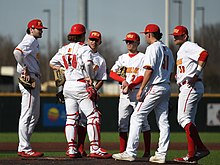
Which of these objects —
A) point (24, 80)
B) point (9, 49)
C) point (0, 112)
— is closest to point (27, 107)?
point (24, 80)

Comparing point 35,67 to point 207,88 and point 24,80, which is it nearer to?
point 24,80

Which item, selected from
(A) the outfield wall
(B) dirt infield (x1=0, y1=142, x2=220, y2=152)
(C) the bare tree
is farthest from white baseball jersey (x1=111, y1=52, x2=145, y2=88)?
(C) the bare tree

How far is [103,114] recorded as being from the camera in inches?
893

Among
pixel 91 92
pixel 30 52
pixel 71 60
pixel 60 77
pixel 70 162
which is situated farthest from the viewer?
pixel 60 77

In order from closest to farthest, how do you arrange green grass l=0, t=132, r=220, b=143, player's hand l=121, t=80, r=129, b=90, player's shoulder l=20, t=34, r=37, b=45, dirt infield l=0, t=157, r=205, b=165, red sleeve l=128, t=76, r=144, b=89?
dirt infield l=0, t=157, r=205, b=165 → player's shoulder l=20, t=34, r=37, b=45 → red sleeve l=128, t=76, r=144, b=89 → player's hand l=121, t=80, r=129, b=90 → green grass l=0, t=132, r=220, b=143

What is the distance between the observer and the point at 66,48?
37.1ft

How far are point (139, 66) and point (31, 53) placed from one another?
1.84m

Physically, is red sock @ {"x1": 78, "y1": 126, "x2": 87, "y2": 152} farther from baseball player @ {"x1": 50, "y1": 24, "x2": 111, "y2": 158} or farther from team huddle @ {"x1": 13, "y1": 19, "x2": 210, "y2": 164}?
baseball player @ {"x1": 50, "y1": 24, "x2": 111, "y2": 158}

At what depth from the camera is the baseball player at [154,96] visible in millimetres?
10570

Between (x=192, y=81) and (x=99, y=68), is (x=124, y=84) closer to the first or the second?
(x=99, y=68)

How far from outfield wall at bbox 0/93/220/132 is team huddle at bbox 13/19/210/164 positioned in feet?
34.8

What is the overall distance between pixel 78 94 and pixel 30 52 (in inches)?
42.4

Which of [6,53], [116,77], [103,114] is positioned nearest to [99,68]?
[116,77]

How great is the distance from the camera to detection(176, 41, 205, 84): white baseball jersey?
11086 mm
